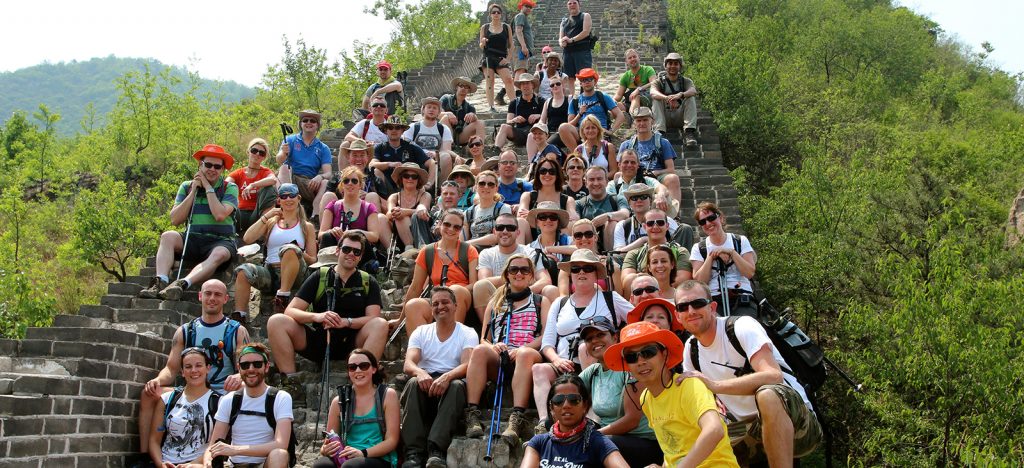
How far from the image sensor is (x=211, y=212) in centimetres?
1110

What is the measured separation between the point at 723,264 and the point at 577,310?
5.69ft

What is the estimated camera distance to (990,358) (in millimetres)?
9242

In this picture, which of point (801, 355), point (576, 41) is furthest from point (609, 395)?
point (576, 41)

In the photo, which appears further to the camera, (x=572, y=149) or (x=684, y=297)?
(x=572, y=149)

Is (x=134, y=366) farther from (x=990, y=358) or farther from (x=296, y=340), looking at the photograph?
(x=990, y=358)

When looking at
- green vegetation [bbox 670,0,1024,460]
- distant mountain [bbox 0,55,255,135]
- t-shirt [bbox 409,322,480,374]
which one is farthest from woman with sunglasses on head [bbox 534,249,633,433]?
distant mountain [bbox 0,55,255,135]

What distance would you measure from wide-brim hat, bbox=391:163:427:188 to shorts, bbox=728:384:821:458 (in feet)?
19.6

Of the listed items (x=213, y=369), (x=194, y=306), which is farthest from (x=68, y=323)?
(x=213, y=369)

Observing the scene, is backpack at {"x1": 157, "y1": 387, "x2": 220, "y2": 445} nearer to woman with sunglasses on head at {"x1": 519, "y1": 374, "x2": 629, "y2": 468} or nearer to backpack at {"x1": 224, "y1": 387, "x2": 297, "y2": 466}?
backpack at {"x1": 224, "y1": 387, "x2": 297, "y2": 466}

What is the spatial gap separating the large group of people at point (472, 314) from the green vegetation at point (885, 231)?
2092 mm

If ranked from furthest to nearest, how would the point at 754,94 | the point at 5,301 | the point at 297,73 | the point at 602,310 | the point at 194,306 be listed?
the point at 297,73, the point at 754,94, the point at 5,301, the point at 194,306, the point at 602,310

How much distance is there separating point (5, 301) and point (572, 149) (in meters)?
9.14

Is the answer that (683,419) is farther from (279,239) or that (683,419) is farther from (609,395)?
(279,239)

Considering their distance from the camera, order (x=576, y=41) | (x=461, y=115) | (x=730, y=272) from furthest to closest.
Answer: (x=576, y=41)
(x=461, y=115)
(x=730, y=272)
